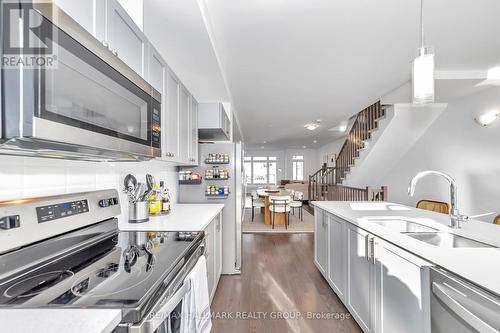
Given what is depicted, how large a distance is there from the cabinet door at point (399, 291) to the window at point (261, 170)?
450 inches

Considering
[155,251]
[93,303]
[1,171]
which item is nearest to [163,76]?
[1,171]

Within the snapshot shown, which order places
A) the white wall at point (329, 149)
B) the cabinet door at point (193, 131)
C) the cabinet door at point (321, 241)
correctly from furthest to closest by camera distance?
the white wall at point (329, 149)
the cabinet door at point (321, 241)
the cabinet door at point (193, 131)

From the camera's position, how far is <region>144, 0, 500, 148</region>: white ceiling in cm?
175

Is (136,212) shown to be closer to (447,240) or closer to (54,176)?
(54,176)

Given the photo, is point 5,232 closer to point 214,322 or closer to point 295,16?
point 214,322

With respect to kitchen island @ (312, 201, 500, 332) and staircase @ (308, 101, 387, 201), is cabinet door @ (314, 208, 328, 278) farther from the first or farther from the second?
staircase @ (308, 101, 387, 201)

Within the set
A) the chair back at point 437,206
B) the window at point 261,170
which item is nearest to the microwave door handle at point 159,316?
the chair back at point 437,206

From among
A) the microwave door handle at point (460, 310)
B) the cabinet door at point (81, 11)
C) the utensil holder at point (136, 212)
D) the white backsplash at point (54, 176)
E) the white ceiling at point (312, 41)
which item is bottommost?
the microwave door handle at point (460, 310)

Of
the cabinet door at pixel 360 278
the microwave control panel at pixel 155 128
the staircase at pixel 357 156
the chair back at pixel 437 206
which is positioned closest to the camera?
the microwave control panel at pixel 155 128

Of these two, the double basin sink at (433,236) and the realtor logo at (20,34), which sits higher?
the realtor logo at (20,34)

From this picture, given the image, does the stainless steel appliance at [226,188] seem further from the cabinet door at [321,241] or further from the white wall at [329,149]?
the white wall at [329,149]

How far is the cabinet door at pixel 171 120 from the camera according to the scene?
1732mm

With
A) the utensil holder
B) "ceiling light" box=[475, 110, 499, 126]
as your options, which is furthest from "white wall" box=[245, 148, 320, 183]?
the utensil holder

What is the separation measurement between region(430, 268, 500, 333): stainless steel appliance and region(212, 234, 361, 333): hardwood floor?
42.8 inches
